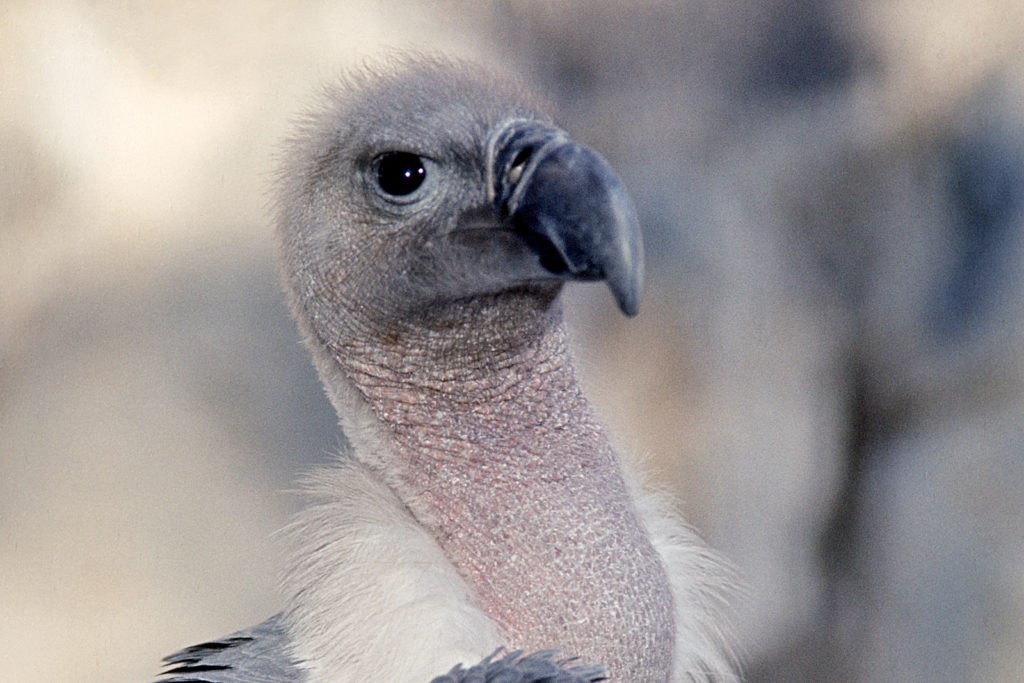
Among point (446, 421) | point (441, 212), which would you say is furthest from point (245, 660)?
point (441, 212)

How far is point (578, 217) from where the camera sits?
0.76 metres

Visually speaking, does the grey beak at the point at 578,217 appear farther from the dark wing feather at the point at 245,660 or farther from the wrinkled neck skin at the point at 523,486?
the dark wing feather at the point at 245,660

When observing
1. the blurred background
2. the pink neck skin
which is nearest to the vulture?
the pink neck skin

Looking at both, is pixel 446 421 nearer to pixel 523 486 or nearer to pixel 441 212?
pixel 523 486

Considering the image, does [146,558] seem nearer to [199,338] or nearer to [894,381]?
[199,338]

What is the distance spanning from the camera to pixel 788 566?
2.29m

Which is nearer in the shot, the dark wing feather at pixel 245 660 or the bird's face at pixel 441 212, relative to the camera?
the bird's face at pixel 441 212

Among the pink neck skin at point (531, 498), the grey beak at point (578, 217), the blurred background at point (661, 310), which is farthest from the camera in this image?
the blurred background at point (661, 310)

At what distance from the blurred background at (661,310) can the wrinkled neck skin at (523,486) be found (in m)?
1.05

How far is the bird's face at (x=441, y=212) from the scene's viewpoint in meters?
0.77

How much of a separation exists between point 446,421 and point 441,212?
200mm

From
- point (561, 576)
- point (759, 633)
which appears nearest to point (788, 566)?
point (759, 633)

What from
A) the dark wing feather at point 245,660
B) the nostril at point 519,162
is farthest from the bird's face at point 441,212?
the dark wing feather at point 245,660

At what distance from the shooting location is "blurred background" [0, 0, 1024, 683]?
6.79 ft
